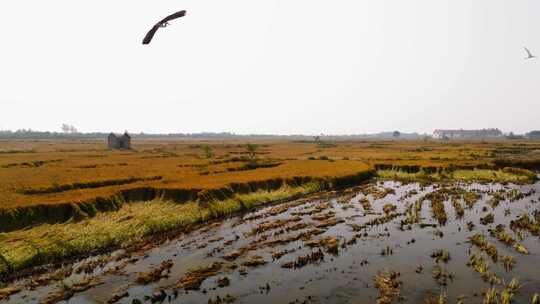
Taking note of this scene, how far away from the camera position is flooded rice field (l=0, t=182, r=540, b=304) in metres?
14.3

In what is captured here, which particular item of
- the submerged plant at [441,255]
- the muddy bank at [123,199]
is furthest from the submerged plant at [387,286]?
the muddy bank at [123,199]

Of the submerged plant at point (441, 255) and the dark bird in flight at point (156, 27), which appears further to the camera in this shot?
the submerged plant at point (441, 255)

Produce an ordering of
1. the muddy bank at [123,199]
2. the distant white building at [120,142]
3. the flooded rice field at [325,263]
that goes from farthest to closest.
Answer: the distant white building at [120,142] < the muddy bank at [123,199] < the flooded rice field at [325,263]

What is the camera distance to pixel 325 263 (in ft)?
57.1

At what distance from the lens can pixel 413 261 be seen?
17.3 meters

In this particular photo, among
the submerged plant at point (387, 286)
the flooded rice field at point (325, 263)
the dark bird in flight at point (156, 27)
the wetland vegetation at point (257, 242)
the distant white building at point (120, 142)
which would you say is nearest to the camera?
the dark bird in flight at point (156, 27)

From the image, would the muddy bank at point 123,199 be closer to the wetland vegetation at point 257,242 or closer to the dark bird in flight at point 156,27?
the wetland vegetation at point 257,242

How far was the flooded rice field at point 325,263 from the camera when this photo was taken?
14.3m

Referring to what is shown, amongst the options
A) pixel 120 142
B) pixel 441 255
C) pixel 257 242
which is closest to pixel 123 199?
pixel 257 242

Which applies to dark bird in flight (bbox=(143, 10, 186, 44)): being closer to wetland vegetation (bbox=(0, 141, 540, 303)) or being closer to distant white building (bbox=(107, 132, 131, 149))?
wetland vegetation (bbox=(0, 141, 540, 303))

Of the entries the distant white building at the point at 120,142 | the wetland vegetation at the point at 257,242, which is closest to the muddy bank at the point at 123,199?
the wetland vegetation at the point at 257,242

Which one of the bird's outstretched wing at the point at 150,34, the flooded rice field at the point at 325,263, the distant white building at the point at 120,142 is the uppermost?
the bird's outstretched wing at the point at 150,34

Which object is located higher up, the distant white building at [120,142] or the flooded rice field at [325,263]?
the distant white building at [120,142]

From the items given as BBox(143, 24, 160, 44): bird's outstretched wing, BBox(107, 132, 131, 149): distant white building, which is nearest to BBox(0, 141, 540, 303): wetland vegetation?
BBox(143, 24, 160, 44): bird's outstretched wing
